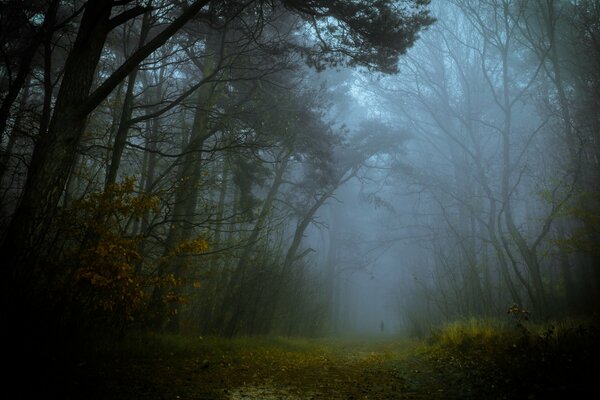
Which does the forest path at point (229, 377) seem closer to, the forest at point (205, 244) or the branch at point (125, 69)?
the forest at point (205, 244)

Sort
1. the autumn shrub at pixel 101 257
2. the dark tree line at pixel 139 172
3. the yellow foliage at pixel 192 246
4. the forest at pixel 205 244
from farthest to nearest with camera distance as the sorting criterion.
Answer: the yellow foliage at pixel 192 246 < the autumn shrub at pixel 101 257 < the dark tree line at pixel 139 172 < the forest at pixel 205 244

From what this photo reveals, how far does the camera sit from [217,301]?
962 centimetres

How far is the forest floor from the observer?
3.70m

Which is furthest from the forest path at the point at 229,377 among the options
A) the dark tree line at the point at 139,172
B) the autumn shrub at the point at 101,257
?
the autumn shrub at the point at 101,257

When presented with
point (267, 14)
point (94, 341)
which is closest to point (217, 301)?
point (94, 341)

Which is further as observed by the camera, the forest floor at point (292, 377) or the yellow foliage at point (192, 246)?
the yellow foliage at point (192, 246)

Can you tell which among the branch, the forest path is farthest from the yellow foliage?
the branch

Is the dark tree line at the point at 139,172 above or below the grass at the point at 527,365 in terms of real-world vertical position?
above

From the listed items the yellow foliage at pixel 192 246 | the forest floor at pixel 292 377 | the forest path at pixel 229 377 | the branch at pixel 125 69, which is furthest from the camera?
the yellow foliage at pixel 192 246

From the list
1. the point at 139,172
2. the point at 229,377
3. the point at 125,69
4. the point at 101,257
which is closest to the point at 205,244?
the point at 101,257

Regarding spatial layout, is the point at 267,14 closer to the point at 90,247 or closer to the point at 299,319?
the point at 90,247

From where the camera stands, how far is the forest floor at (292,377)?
3.70 metres

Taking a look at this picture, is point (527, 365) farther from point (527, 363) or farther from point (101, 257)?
point (101, 257)

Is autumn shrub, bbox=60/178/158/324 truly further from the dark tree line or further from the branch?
the branch
